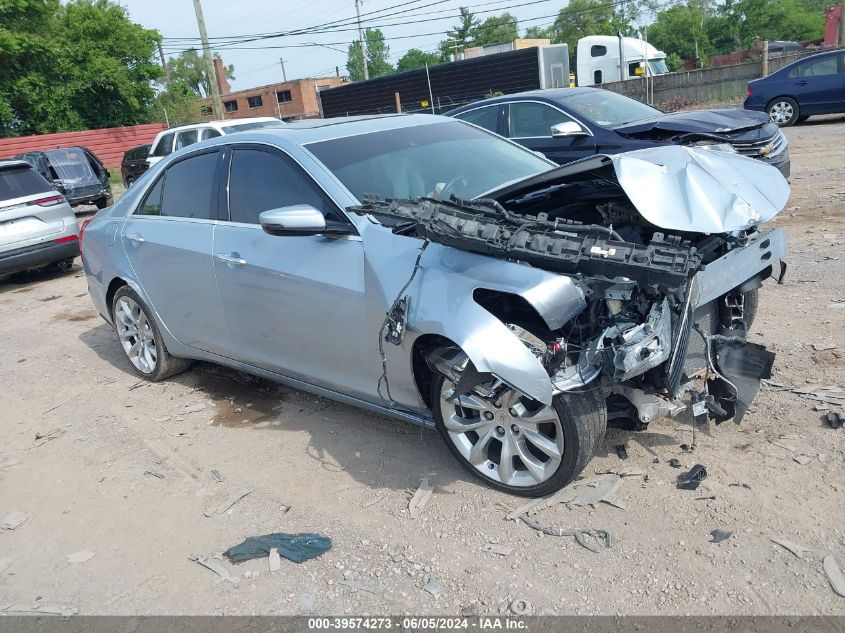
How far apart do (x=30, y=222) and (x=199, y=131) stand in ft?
20.0

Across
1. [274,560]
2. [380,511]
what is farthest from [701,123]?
[274,560]

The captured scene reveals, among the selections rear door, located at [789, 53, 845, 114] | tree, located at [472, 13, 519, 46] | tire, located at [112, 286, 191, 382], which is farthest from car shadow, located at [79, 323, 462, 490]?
tree, located at [472, 13, 519, 46]

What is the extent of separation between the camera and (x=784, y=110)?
17438mm

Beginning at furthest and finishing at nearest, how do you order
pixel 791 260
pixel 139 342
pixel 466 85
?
pixel 466 85
pixel 791 260
pixel 139 342

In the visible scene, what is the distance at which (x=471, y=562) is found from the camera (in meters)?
3.23

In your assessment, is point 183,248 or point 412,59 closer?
point 183,248

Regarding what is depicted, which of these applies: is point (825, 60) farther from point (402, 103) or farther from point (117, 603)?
point (117, 603)

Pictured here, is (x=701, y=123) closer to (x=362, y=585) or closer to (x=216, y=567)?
(x=362, y=585)

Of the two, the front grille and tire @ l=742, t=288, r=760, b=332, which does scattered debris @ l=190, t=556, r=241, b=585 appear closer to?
tire @ l=742, t=288, r=760, b=332

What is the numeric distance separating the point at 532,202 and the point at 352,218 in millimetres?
992

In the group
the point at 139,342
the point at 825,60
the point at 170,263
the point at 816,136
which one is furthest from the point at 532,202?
the point at 825,60

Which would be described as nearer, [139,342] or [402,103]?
[139,342]

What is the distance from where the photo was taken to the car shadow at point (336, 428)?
402 centimetres

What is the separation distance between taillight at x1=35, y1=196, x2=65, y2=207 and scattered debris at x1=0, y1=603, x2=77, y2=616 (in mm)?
8160
